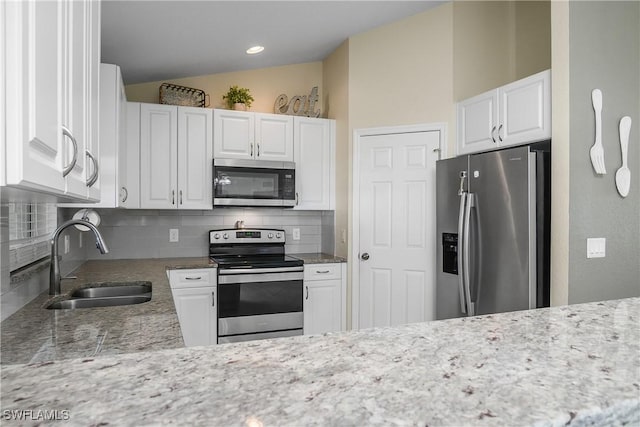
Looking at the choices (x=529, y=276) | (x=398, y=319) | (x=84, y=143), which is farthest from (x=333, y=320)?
(x=84, y=143)

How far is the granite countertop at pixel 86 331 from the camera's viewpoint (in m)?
1.21

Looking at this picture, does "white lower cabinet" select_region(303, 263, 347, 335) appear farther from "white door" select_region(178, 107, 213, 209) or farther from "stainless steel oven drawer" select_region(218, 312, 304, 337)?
"white door" select_region(178, 107, 213, 209)

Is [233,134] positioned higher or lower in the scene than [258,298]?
higher

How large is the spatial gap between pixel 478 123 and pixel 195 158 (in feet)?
7.30

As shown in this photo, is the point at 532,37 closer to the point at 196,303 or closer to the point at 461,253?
the point at 461,253

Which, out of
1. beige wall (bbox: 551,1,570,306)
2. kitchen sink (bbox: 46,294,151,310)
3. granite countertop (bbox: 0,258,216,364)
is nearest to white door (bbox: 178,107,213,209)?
kitchen sink (bbox: 46,294,151,310)

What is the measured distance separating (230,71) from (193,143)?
85cm

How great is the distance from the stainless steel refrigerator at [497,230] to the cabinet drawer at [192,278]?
1.75 m

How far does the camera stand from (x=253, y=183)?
3.71 meters

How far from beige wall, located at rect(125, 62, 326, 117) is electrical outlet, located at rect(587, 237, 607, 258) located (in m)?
2.61

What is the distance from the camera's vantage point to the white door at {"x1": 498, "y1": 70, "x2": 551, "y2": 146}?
2.53 m

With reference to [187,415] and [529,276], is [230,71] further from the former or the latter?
[187,415]

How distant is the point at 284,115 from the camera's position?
3.92 meters

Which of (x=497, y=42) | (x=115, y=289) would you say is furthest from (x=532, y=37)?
(x=115, y=289)
